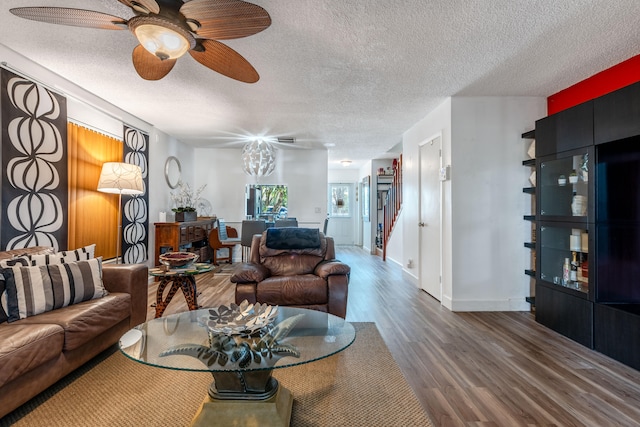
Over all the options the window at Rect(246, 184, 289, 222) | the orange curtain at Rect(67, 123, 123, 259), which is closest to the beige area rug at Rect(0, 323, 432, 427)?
the orange curtain at Rect(67, 123, 123, 259)

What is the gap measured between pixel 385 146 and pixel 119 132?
475cm

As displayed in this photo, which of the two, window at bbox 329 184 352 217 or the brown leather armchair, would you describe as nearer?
the brown leather armchair

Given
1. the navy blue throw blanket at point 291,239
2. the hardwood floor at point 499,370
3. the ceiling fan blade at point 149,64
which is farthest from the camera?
the navy blue throw blanket at point 291,239

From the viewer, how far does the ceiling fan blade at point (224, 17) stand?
1580mm

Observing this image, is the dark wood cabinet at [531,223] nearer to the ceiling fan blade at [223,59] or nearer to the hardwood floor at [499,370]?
the hardwood floor at [499,370]

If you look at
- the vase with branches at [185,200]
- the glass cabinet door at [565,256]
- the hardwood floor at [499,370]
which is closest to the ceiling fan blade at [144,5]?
the hardwood floor at [499,370]

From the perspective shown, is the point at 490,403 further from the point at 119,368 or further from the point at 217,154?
the point at 217,154

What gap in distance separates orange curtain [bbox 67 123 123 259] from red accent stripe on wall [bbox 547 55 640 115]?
541cm

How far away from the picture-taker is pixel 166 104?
4176 millimetres

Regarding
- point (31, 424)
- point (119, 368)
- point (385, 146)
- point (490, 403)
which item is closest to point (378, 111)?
point (385, 146)

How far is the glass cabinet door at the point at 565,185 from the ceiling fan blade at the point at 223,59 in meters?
2.94

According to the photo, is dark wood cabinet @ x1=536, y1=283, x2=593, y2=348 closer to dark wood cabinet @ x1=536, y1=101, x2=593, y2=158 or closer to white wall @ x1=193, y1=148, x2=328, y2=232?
dark wood cabinet @ x1=536, y1=101, x2=593, y2=158

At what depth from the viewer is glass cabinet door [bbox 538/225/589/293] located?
2.93m

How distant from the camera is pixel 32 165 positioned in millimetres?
2959
